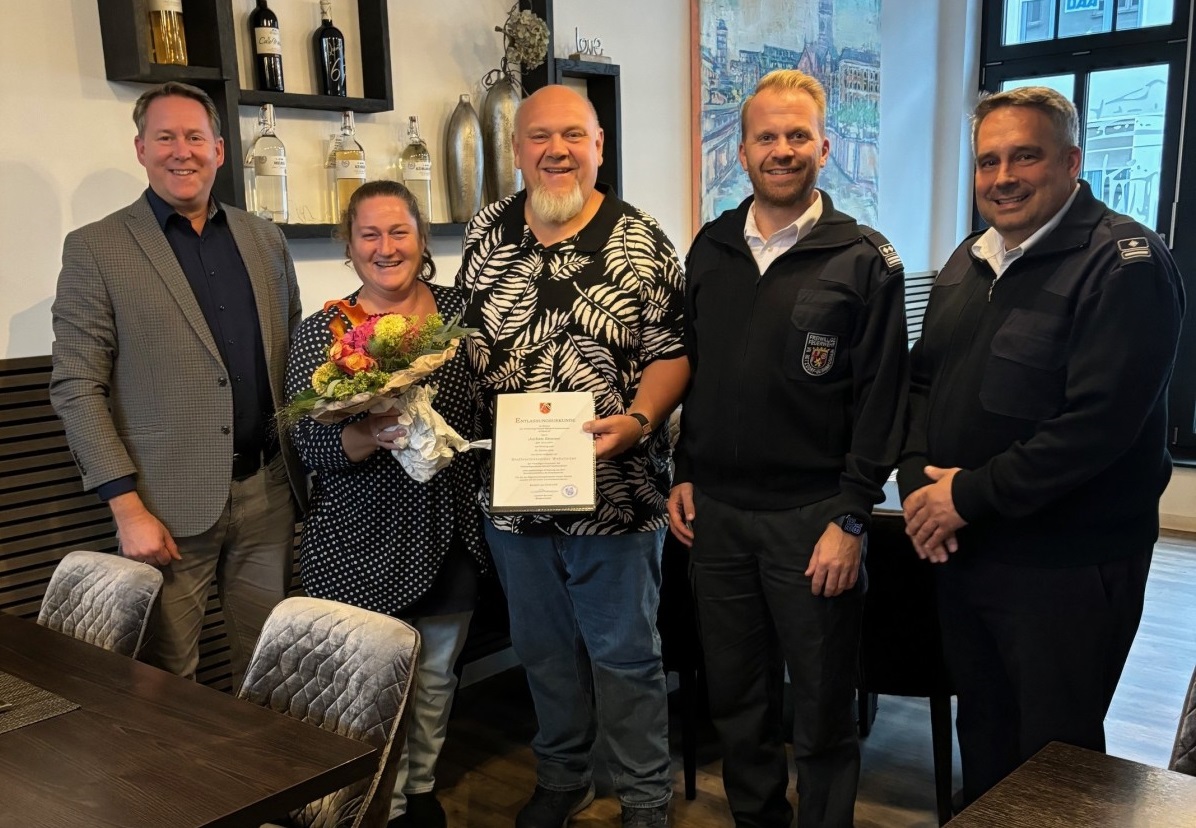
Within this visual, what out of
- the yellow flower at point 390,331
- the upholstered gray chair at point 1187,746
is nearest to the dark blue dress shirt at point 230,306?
the yellow flower at point 390,331

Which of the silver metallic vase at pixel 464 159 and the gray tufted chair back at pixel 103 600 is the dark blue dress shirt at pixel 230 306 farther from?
the silver metallic vase at pixel 464 159

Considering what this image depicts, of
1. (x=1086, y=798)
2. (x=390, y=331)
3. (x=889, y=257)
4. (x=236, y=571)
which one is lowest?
(x=236, y=571)

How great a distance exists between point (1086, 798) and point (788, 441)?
102 cm

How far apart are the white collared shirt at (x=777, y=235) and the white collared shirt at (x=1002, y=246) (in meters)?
0.35

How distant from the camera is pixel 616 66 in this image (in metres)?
4.05

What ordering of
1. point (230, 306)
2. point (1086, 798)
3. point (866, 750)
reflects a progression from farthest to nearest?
point (866, 750)
point (230, 306)
point (1086, 798)

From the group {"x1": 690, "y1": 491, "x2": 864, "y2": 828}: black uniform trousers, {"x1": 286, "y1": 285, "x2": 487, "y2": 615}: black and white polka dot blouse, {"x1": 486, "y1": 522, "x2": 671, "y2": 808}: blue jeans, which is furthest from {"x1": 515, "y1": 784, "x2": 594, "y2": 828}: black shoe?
{"x1": 286, "y1": 285, "x2": 487, "y2": 615}: black and white polka dot blouse

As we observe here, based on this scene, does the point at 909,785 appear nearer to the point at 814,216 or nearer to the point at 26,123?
the point at 814,216

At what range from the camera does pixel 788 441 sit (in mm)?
2242

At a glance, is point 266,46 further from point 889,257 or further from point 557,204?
point 889,257

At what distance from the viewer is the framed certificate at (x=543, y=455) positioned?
2301mm

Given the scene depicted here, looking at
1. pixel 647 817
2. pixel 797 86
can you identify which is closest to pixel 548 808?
pixel 647 817

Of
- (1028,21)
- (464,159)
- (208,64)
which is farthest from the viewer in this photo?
(1028,21)

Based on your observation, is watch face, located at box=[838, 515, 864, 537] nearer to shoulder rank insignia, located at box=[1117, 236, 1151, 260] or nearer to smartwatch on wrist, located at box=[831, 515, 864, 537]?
smartwatch on wrist, located at box=[831, 515, 864, 537]
